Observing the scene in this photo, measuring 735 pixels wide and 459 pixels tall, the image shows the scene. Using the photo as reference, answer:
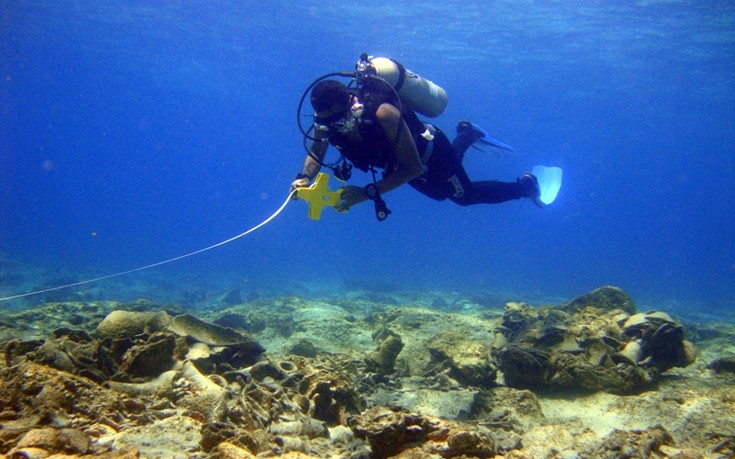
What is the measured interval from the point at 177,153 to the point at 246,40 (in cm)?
13188

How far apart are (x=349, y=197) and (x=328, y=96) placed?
1252 millimetres

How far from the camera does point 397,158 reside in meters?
4.88

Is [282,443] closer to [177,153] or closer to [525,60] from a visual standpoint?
[525,60]

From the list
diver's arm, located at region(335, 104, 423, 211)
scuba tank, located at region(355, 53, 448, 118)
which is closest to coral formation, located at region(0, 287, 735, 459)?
diver's arm, located at region(335, 104, 423, 211)

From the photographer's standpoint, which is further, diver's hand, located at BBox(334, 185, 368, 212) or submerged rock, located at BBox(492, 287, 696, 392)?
submerged rock, located at BBox(492, 287, 696, 392)

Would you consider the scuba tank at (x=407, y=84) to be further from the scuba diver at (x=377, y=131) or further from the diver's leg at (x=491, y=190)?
the diver's leg at (x=491, y=190)

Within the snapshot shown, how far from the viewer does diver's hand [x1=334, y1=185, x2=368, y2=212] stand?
16.0ft

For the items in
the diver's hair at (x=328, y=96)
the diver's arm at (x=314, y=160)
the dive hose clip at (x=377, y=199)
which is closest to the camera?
the diver's hair at (x=328, y=96)

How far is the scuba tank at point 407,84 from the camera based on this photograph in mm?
5312

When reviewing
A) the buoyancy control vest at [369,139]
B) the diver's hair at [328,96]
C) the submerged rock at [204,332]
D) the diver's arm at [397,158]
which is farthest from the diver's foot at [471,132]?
the submerged rock at [204,332]

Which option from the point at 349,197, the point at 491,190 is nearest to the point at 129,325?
the point at 349,197

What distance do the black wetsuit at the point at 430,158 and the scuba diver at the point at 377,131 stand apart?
1 cm

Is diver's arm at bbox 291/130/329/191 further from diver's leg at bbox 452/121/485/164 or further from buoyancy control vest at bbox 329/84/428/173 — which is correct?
diver's leg at bbox 452/121/485/164

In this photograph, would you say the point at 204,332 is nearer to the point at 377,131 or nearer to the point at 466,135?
the point at 377,131
